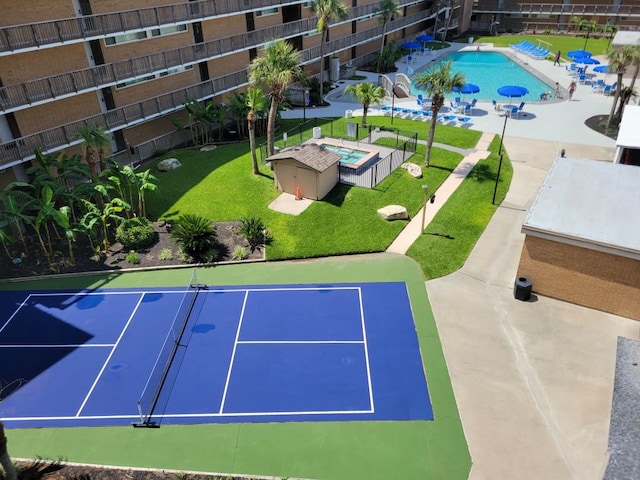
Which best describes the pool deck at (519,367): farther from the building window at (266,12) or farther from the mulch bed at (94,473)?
the building window at (266,12)

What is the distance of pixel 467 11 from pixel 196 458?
75.2 meters

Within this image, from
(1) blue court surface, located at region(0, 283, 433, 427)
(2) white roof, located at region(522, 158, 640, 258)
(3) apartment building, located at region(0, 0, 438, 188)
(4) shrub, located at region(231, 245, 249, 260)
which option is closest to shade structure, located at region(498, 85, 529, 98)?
(3) apartment building, located at region(0, 0, 438, 188)

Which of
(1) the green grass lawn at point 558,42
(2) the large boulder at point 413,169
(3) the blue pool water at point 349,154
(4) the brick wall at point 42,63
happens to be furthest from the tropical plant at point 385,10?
(4) the brick wall at point 42,63

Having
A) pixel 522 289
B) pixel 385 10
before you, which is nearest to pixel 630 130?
pixel 522 289

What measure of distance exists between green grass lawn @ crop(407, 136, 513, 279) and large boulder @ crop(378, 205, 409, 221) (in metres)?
1.47

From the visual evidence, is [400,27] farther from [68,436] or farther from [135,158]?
[68,436]

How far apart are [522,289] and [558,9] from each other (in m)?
65.5

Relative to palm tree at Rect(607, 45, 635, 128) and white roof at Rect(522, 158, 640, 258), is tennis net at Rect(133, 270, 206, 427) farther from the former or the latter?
palm tree at Rect(607, 45, 635, 128)

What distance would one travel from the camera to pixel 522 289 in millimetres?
18109

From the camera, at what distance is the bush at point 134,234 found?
22391 millimetres

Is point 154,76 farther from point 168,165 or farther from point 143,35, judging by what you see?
point 168,165

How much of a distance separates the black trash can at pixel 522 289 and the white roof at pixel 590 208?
6.53 ft

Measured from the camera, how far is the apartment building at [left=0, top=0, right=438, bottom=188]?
24.3 meters

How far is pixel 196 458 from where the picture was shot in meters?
13.0
